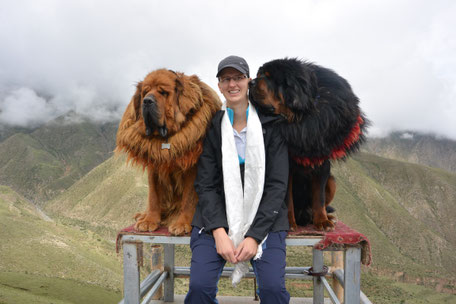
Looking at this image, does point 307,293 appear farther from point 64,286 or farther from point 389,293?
point 64,286

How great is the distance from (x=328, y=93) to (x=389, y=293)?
26747mm

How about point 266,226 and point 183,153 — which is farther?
point 183,153

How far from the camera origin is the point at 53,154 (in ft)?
397

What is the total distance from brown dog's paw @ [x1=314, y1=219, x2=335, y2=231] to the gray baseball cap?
4.70 ft

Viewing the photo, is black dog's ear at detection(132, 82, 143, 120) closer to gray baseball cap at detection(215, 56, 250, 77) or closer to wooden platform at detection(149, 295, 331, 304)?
gray baseball cap at detection(215, 56, 250, 77)

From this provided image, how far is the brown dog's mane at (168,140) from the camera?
2.61 m

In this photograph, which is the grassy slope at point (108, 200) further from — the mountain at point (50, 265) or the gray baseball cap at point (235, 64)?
the gray baseball cap at point (235, 64)

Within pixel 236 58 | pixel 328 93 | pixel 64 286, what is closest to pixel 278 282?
pixel 328 93

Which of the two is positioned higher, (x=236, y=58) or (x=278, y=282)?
(x=236, y=58)

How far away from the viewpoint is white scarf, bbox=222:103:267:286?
2381 mm

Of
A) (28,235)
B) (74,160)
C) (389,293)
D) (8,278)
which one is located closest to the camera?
(8,278)

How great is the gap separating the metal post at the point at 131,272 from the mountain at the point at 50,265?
7.61 m

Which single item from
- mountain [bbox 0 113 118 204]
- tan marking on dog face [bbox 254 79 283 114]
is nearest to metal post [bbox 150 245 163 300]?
tan marking on dog face [bbox 254 79 283 114]

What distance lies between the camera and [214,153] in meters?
2.64
